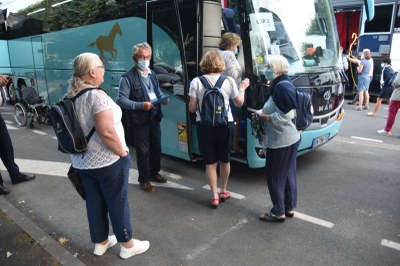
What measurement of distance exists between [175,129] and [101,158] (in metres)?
2.51

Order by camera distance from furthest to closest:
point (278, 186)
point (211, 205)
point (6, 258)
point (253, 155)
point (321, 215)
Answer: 1. point (253, 155)
2. point (211, 205)
3. point (321, 215)
4. point (278, 186)
5. point (6, 258)

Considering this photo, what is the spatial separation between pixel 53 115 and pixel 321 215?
302cm

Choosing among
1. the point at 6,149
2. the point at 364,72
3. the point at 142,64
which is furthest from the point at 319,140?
the point at 364,72

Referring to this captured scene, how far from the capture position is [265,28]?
429 cm

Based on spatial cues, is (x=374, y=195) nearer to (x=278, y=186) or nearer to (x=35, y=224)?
(x=278, y=186)

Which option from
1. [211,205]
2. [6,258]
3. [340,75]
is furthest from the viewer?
[340,75]

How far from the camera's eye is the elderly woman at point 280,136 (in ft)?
10.7

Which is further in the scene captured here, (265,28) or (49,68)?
(49,68)

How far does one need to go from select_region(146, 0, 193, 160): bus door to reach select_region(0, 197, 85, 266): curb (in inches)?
87.3

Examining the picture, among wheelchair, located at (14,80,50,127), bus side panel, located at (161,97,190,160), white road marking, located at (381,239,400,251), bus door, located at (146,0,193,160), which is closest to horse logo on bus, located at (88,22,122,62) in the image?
bus door, located at (146,0,193,160)

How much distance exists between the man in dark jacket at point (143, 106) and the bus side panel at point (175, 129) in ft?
1.48

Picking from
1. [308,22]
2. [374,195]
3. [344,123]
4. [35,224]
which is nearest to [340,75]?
[308,22]

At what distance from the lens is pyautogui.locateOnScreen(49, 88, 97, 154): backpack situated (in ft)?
8.45

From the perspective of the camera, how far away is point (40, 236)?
3436 mm
